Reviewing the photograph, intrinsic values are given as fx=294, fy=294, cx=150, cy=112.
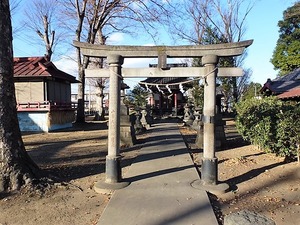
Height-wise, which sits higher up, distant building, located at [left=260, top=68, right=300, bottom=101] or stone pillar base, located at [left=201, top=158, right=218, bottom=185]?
distant building, located at [left=260, top=68, right=300, bottom=101]

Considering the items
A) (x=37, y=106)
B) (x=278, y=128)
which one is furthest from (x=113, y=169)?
(x=37, y=106)

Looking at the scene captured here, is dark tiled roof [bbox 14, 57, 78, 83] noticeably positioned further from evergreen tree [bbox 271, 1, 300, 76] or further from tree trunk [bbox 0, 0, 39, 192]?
evergreen tree [bbox 271, 1, 300, 76]

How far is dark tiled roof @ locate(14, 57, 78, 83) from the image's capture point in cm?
1995

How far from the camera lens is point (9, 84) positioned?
5906mm

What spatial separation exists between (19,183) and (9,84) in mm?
1977

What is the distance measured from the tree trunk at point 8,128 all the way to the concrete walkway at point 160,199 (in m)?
1.98

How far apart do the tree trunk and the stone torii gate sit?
1.41 m

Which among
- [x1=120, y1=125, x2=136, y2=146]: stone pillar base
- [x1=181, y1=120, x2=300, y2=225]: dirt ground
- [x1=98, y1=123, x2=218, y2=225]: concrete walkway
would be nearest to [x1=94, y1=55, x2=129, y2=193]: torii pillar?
[x1=98, y1=123, x2=218, y2=225]: concrete walkway

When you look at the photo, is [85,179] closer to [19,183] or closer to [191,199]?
[19,183]

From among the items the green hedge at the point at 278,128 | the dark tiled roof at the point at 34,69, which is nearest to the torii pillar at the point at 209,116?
the green hedge at the point at 278,128

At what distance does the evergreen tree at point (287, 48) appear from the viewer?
117ft

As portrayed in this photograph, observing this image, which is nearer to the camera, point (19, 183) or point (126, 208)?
point (126, 208)

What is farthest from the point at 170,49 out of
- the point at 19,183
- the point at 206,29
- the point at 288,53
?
the point at 288,53

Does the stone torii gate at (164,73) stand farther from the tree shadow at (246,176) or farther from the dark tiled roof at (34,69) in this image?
the dark tiled roof at (34,69)
